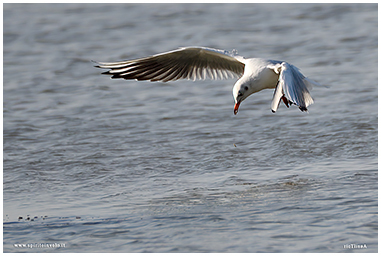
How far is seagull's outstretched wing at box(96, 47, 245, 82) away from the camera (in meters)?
5.85

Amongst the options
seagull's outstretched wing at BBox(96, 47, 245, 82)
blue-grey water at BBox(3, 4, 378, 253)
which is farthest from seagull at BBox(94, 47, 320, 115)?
blue-grey water at BBox(3, 4, 378, 253)

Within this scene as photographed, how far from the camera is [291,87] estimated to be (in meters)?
4.63

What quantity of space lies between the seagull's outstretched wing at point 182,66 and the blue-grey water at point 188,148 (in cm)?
67

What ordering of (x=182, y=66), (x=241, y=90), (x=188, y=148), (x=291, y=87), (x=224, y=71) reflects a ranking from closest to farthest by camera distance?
(x=291, y=87), (x=241, y=90), (x=188, y=148), (x=182, y=66), (x=224, y=71)

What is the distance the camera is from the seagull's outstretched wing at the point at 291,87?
15.0 feet

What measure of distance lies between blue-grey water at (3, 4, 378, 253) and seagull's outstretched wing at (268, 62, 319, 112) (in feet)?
2.13

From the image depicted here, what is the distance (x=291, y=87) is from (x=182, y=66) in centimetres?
189

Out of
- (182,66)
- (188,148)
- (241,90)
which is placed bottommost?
(188,148)

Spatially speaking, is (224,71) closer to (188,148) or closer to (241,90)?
(188,148)

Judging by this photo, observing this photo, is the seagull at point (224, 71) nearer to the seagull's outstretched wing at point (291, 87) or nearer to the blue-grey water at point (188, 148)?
the seagull's outstretched wing at point (291, 87)

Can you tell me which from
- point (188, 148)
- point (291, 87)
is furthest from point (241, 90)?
point (188, 148)

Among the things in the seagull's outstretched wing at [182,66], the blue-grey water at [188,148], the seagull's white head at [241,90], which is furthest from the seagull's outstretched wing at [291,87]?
the seagull's outstretched wing at [182,66]

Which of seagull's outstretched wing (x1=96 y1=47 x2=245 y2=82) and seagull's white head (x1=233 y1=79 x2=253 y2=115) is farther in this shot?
seagull's outstretched wing (x1=96 y1=47 x2=245 y2=82)

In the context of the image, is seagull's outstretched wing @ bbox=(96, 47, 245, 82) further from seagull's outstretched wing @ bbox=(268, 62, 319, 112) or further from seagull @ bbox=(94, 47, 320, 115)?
seagull's outstretched wing @ bbox=(268, 62, 319, 112)
